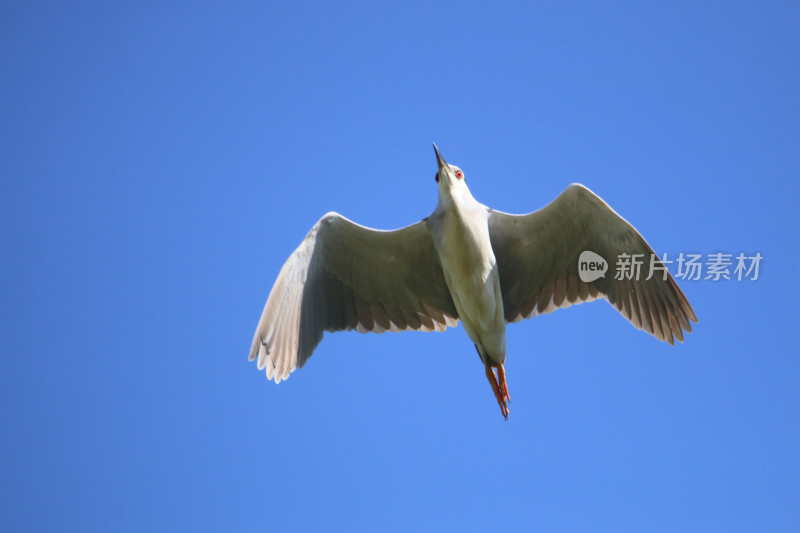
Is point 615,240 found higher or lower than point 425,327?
higher

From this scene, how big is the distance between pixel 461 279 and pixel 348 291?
141 cm

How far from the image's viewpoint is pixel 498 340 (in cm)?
715

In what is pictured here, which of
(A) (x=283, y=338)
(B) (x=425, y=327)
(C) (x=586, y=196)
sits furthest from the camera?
(B) (x=425, y=327)

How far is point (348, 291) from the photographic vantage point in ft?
25.6

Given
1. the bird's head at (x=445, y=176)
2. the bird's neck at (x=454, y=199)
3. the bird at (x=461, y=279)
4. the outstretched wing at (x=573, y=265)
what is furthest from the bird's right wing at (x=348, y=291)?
the outstretched wing at (x=573, y=265)

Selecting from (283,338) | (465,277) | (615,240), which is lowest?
(283,338)

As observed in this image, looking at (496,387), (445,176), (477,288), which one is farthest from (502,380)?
(445,176)

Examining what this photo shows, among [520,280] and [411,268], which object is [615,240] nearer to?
[520,280]

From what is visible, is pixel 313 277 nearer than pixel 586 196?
No

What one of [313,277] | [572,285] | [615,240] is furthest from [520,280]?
[313,277]

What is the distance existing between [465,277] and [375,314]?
1345 mm

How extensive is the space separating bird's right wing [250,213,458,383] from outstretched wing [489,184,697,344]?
69 centimetres

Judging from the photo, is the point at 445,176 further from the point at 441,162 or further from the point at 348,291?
the point at 348,291

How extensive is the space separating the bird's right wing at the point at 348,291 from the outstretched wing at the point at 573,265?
69cm
